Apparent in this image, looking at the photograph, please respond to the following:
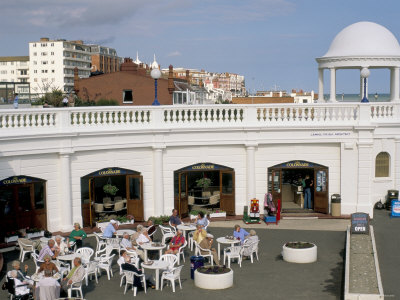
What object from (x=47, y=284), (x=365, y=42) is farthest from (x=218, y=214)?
(x=47, y=284)

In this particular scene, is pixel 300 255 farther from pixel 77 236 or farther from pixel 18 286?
pixel 18 286

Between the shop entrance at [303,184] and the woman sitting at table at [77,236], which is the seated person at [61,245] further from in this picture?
the shop entrance at [303,184]

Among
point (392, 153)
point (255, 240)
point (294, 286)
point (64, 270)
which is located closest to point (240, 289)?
point (294, 286)

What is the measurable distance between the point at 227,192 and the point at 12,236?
9507mm

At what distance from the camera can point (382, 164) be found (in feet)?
96.8

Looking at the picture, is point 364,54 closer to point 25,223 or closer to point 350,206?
point 350,206

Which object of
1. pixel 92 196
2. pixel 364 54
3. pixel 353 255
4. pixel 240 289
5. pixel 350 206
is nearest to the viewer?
pixel 240 289

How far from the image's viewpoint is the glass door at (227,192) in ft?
90.8

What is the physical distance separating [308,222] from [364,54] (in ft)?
29.5

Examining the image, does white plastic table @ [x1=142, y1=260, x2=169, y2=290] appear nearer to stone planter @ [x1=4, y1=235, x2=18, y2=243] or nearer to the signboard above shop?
stone planter @ [x1=4, y1=235, x2=18, y2=243]

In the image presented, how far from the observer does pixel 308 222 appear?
1058 inches

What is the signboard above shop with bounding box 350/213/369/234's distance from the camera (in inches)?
884

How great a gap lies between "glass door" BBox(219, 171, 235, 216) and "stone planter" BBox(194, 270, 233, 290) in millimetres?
9999

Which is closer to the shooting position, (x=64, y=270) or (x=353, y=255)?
(x=64, y=270)
